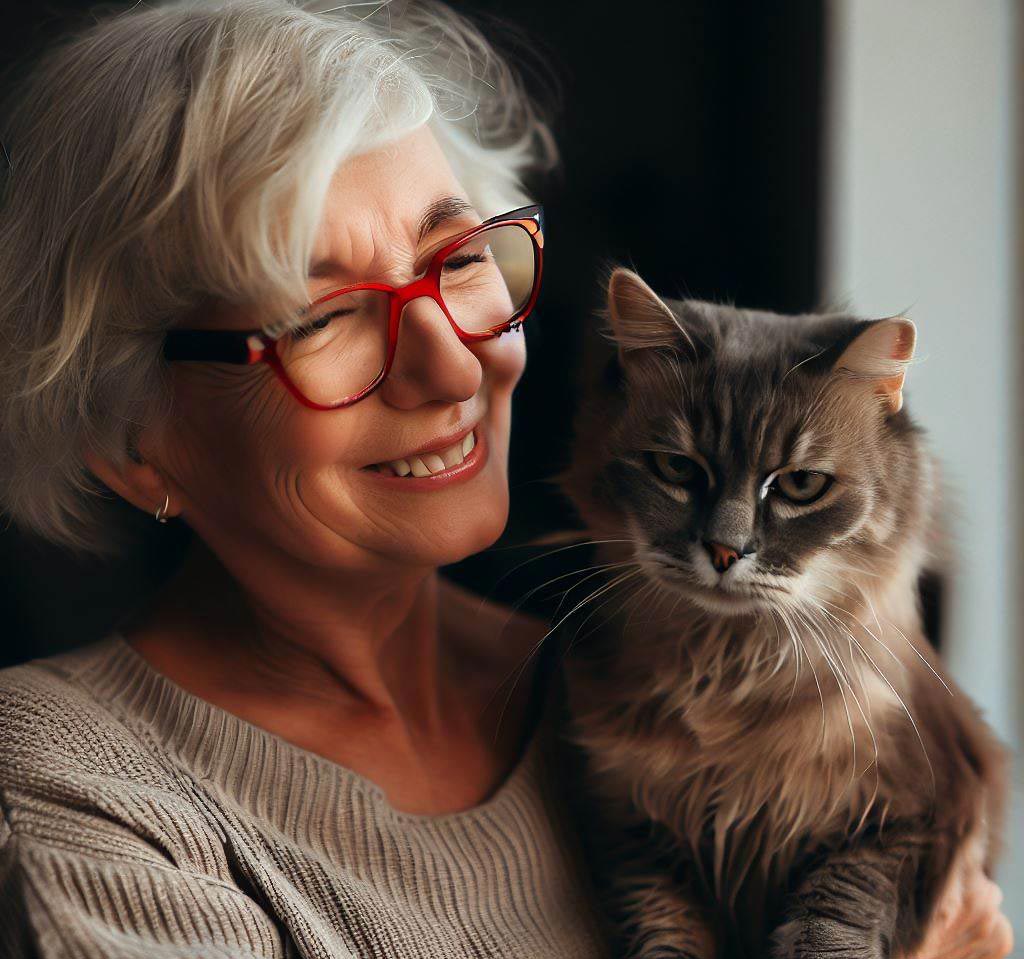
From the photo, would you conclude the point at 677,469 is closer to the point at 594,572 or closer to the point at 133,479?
the point at 594,572

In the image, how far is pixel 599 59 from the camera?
225cm

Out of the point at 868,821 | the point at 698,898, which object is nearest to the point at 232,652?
the point at 698,898

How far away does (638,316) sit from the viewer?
1271 millimetres

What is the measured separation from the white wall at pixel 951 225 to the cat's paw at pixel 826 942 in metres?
1.18

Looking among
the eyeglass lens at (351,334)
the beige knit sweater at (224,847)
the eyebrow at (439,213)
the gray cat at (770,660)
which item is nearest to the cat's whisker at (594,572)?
the gray cat at (770,660)

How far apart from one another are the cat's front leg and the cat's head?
1.03ft

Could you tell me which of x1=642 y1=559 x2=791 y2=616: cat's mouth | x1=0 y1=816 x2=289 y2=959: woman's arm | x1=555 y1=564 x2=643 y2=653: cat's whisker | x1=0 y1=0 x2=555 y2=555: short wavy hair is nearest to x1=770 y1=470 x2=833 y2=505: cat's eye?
x1=642 y1=559 x2=791 y2=616: cat's mouth

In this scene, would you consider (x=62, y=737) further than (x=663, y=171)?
No

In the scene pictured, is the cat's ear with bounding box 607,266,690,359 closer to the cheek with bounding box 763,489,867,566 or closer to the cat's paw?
the cheek with bounding box 763,489,867,566

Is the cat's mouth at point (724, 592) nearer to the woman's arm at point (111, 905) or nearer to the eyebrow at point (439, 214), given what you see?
the eyebrow at point (439, 214)

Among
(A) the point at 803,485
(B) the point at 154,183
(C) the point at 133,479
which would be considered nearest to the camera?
(B) the point at 154,183

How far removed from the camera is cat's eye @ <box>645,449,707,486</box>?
4.17ft

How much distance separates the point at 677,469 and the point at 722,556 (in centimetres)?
15

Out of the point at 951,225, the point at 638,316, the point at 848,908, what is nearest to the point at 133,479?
the point at 638,316
